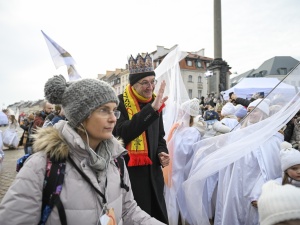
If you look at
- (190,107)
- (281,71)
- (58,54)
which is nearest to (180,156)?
(190,107)

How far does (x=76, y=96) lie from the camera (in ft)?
4.99

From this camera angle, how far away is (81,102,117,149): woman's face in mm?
1547

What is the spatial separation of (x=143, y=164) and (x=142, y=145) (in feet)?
0.60

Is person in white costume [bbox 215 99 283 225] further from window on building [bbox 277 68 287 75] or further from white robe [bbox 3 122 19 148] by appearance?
window on building [bbox 277 68 287 75]

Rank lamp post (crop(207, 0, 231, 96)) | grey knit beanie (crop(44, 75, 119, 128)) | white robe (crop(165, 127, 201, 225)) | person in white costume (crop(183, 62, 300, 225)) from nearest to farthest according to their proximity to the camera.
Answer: grey knit beanie (crop(44, 75, 119, 128))
person in white costume (crop(183, 62, 300, 225))
white robe (crop(165, 127, 201, 225))
lamp post (crop(207, 0, 231, 96))

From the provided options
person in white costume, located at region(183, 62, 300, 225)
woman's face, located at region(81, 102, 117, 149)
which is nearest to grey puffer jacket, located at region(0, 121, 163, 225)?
woman's face, located at region(81, 102, 117, 149)

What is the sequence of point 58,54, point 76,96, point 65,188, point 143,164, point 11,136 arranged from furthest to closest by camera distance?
point 11,136 < point 58,54 < point 143,164 < point 76,96 < point 65,188

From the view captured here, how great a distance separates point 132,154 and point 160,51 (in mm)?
39695

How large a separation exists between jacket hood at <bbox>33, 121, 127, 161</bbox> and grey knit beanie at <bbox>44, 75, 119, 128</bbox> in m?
0.09

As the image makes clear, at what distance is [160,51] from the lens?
134 feet

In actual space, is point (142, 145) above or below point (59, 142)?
below

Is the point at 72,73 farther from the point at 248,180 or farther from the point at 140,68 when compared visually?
the point at 248,180

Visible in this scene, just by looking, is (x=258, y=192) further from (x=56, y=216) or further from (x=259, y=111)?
(x=56, y=216)

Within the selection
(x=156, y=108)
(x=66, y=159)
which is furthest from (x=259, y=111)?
(x=66, y=159)
